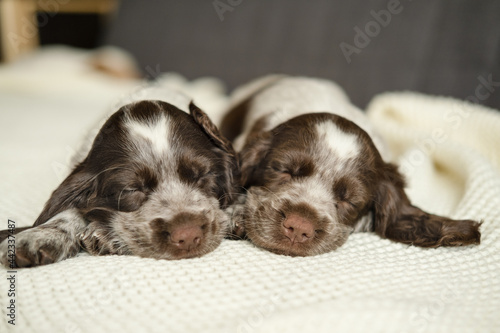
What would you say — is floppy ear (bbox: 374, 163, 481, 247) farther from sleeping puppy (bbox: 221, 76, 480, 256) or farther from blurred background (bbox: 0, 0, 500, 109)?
blurred background (bbox: 0, 0, 500, 109)

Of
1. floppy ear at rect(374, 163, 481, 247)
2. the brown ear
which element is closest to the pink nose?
the brown ear

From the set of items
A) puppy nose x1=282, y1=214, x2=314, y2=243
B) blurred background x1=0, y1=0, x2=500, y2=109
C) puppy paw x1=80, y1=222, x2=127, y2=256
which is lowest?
puppy paw x1=80, y1=222, x2=127, y2=256

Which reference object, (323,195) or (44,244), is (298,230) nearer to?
(323,195)

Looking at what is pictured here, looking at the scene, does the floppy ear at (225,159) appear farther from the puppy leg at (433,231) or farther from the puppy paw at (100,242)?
the puppy leg at (433,231)

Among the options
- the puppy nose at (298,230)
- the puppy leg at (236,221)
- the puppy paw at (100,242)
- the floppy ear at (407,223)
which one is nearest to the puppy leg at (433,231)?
the floppy ear at (407,223)

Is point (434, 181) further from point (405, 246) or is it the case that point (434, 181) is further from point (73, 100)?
point (73, 100)

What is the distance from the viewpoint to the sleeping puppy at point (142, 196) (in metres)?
2.06

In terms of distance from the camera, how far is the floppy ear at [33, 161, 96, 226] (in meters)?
2.29

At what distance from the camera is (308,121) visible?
107 inches

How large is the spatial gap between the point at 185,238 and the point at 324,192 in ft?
2.88

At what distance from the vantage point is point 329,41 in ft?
17.3

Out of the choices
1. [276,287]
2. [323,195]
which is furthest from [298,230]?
[276,287]

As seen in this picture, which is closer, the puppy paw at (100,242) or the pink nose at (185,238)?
the pink nose at (185,238)

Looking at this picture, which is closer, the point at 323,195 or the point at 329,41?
the point at 323,195
